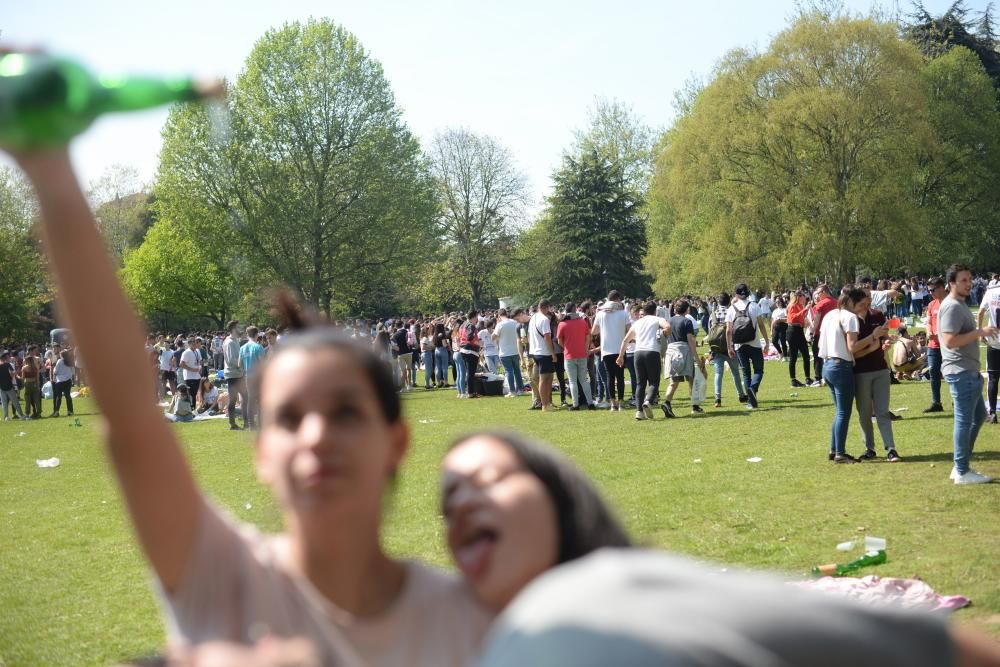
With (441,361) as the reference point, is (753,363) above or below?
below

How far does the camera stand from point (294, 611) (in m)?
1.58

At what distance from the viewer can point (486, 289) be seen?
236 feet

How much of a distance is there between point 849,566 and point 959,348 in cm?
360

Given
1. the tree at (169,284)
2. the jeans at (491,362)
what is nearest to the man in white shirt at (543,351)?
the jeans at (491,362)

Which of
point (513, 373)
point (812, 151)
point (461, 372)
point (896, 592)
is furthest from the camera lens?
point (812, 151)

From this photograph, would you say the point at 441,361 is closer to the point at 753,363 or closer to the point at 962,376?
the point at 753,363

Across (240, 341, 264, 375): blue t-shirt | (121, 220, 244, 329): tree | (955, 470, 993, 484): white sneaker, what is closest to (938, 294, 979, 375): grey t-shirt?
(955, 470, 993, 484): white sneaker

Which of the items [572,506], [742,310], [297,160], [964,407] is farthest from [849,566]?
[297,160]

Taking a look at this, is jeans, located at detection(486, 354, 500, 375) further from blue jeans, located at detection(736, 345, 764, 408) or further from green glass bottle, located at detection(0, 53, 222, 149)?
green glass bottle, located at detection(0, 53, 222, 149)

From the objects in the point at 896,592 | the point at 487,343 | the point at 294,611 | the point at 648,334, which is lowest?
the point at 896,592

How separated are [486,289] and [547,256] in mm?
7010

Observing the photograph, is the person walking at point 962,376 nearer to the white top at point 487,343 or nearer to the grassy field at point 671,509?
the grassy field at point 671,509

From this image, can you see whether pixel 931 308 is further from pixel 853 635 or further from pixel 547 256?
pixel 547 256

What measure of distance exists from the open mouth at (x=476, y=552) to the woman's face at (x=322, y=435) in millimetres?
150
